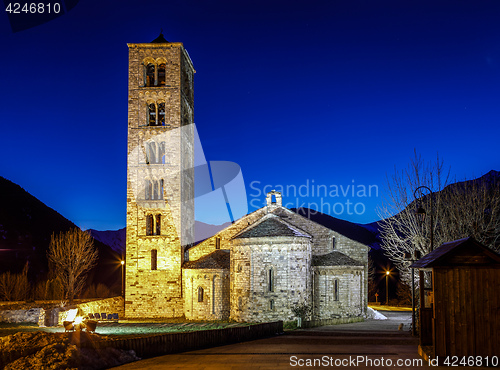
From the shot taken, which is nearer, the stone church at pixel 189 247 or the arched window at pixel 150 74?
the stone church at pixel 189 247

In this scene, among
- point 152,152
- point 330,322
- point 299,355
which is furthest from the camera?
point 152,152

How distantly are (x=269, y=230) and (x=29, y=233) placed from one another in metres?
67.2

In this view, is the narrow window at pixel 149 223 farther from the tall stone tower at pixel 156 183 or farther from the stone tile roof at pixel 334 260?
the stone tile roof at pixel 334 260

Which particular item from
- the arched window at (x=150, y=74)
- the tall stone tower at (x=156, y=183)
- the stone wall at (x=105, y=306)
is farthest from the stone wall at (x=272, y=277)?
the arched window at (x=150, y=74)

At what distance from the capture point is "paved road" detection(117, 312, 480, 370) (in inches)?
568

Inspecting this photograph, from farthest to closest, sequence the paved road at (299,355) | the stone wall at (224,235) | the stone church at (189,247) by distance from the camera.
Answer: the stone wall at (224,235) < the stone church at (189,247) < the paved road at (299,355)

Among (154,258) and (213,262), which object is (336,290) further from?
(154,258)

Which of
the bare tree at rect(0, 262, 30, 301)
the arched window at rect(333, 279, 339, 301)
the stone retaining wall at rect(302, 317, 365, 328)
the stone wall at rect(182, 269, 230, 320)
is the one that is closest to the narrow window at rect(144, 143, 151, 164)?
the stone wall at rect(182, 269, 230, 320)

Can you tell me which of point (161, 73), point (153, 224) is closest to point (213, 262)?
point (153, 224)

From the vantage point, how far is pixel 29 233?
86.7 m

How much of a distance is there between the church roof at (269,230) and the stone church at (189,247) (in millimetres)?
69

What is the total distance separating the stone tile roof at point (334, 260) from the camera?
3575 cm

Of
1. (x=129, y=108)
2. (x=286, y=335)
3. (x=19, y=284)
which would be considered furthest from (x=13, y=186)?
(x=286, y=335)

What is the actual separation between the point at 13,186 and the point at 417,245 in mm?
87242
